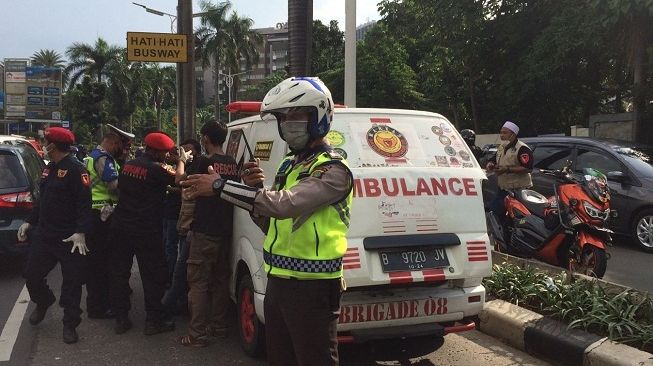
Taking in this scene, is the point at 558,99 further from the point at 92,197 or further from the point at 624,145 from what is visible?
the point at 92,197

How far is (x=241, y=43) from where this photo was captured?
1970 inches

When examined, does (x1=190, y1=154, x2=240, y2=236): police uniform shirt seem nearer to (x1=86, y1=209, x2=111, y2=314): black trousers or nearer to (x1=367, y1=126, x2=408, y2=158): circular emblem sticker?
(x1=367, y1=126, x2=408, y2=158): circular emblem sticker

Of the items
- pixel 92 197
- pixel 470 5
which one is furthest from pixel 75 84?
pixel 92 197

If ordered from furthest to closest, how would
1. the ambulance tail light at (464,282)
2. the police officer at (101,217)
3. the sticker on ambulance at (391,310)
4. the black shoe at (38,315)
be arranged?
1. the police officer at (101,217)
2. the black shoe at (38,315)
3. the ambulance tail light at (464,282)
4. the sticker on ambulance at (391,310)

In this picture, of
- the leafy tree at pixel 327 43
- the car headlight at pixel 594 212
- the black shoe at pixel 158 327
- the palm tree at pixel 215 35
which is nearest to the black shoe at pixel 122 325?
the black shoe at pixel 158 327

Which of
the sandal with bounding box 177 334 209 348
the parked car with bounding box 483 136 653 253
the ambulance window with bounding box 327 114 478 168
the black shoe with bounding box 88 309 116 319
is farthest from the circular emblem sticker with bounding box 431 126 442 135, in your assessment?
the parked car with bounding box 483 136 653 253

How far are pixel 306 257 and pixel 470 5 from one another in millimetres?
18122

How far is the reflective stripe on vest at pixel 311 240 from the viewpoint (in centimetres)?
244

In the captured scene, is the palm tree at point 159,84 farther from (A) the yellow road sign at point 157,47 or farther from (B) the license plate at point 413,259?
(B) the license plate at point 413,259

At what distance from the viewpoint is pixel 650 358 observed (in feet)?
11.6

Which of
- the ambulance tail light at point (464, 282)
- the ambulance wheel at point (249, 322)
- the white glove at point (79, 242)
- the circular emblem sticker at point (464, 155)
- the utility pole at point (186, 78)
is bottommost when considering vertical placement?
the ambulance wheel at point (249, 322)

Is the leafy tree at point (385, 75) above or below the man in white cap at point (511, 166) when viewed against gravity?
above

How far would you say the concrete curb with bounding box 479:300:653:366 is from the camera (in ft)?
12.0

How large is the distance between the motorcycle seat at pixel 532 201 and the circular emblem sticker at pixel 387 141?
9.78 ft
